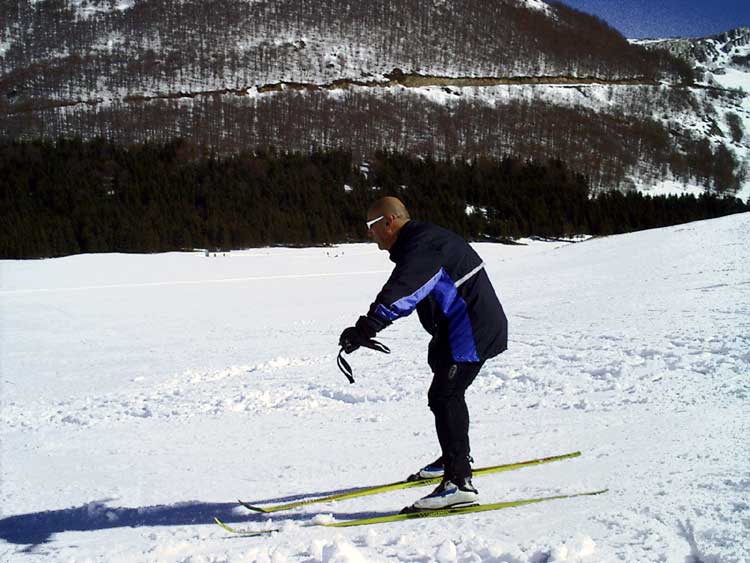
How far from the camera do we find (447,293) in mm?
3227

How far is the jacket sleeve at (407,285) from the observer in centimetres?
301

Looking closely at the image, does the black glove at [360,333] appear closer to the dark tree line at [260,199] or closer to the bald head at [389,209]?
the bald head at [389,209]

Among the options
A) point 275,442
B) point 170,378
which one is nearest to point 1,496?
point 275,442

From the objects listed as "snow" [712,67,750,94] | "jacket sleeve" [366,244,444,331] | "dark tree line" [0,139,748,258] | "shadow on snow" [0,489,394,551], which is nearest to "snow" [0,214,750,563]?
"shadow on snow" [0,489,394,551]

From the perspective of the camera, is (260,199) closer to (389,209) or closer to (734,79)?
(389,209)

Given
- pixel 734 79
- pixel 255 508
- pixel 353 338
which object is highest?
pixel 734 79

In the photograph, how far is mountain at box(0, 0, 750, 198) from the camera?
196ft

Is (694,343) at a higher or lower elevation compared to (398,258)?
lower

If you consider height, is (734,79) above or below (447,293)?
above

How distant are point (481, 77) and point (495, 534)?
76403 millimetres

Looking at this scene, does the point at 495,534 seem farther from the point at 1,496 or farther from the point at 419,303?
the point at 1,496

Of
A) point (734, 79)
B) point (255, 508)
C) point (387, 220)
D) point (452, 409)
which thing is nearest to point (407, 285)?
point (387, 220)

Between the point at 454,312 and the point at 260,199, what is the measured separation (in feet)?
129

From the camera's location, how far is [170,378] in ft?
27.6
